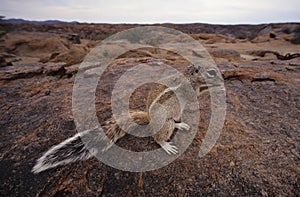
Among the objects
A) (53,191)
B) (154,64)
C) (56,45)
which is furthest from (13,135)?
(56,45)

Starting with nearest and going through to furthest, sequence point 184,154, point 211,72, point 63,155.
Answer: point 63,155 < point 184,154 < point 211,72

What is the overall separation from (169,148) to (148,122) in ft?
1.69

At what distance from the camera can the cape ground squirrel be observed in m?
2.01

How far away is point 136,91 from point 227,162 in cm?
205

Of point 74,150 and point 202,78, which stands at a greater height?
point 202,78

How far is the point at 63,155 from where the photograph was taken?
2020mm

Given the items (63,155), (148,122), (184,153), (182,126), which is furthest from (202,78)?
(63,155)

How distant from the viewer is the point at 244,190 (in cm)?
185

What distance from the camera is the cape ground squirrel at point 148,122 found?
2.01 meters

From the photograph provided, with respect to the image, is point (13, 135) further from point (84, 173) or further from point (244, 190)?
point (244, 190)

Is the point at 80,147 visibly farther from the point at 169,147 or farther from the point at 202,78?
the point at 202,78

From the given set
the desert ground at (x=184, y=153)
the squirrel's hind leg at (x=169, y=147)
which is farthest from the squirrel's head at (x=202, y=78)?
the squirrel's hind leg at (x=169, y=147)

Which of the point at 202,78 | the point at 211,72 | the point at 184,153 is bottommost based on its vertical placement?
the point at 184,153

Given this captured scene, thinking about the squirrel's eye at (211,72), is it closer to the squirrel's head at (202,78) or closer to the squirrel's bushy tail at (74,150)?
the squirrel's head at (202,78)
